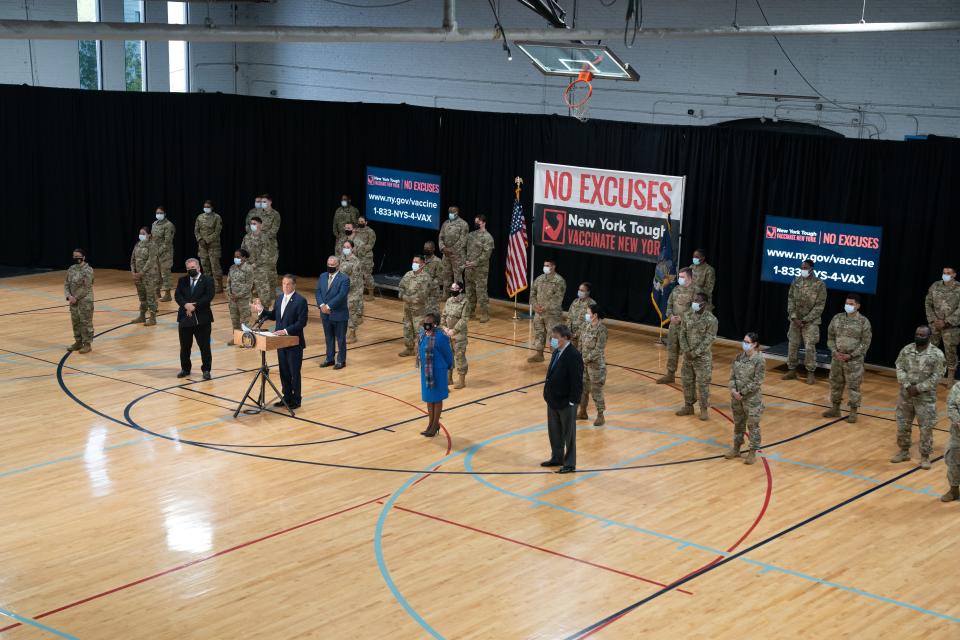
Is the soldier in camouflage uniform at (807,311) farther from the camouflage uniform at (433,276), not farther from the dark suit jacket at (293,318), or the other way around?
the dark suit jacket at (293,318)

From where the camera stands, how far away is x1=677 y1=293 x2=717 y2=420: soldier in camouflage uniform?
14.7 metres

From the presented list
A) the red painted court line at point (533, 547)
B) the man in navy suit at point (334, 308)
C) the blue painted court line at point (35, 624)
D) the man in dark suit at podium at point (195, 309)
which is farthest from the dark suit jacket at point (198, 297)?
the blue painted court line at point (35, 624)

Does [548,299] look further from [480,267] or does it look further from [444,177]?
[444,177]

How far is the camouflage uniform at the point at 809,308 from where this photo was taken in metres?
17.1

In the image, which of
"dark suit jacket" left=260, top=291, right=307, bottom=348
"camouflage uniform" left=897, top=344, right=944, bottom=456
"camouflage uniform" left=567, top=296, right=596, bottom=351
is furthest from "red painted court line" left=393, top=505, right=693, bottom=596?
"camouflage uniform" left=567, top=296, right=596, bottom=351

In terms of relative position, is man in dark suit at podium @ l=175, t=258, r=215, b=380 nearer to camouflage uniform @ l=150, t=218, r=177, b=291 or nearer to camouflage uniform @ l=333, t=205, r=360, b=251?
camouflage uniform @ l=150, t=218, r=177, b=291

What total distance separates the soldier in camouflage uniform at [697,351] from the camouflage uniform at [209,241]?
10706 mm

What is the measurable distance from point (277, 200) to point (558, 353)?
14144mm

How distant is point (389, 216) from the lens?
2394 centimetres

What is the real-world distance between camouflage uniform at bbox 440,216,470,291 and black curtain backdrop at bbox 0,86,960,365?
167cm

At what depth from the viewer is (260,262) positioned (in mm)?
21125

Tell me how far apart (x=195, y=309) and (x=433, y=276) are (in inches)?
173

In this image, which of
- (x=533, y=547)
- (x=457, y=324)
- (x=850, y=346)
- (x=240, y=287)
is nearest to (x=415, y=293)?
(x=457, y=324)

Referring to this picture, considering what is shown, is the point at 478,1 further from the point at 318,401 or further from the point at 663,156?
the point at 318,401
